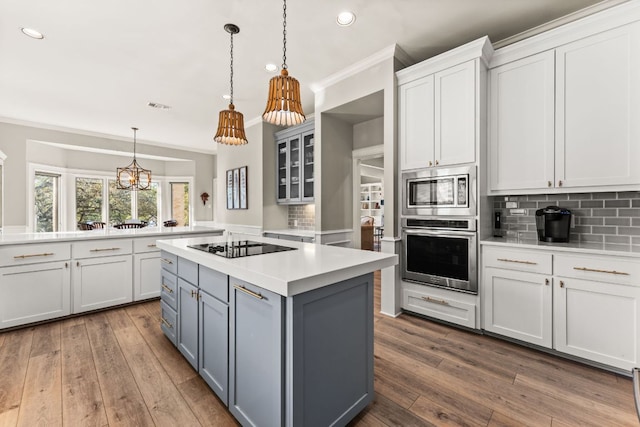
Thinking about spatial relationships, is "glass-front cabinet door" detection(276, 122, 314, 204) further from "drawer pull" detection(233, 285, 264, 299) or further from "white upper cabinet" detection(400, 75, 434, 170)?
"drawer pull" detection(233, 285, 264, 299)

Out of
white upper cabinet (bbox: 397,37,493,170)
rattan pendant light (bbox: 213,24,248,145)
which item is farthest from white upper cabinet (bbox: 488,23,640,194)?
rattan pendant light (bbox: 213,24,248,145)

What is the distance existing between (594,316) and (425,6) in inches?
107

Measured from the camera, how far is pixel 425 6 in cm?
231

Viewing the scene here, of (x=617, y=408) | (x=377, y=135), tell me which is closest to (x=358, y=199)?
(x=377, y=135)

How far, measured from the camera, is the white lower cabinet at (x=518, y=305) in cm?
218

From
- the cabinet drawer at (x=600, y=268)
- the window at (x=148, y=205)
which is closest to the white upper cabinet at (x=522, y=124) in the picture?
the cabinet drawer at (x=600, y=268)

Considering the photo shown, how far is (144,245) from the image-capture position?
332 centimetres

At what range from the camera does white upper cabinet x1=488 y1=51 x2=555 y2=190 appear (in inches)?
91.1

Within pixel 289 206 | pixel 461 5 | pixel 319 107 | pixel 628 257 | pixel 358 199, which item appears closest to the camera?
pixel 628 257

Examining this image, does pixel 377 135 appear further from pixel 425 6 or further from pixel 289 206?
pixel 289 206

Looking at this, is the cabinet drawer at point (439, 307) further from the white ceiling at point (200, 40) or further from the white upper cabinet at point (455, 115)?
the white ceiling at point (200, 40)

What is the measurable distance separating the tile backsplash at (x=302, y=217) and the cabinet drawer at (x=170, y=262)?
2633 mm

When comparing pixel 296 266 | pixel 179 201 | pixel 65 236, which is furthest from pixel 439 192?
pixel 179 201

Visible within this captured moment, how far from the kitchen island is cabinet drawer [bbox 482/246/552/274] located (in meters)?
1.38
